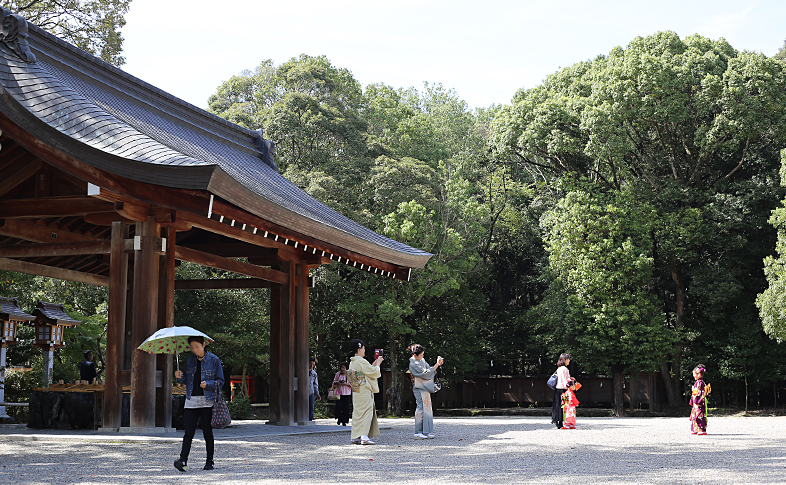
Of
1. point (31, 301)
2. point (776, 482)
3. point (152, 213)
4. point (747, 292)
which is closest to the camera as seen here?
point (776, 482)

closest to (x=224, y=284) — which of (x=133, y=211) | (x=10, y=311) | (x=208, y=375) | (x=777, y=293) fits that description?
(x=133, y=211)

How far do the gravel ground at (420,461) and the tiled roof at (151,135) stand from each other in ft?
9.81

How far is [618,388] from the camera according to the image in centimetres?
2361

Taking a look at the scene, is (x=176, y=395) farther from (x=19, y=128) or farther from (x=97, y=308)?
(x=97, y=308)

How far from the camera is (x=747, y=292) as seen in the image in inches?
1011

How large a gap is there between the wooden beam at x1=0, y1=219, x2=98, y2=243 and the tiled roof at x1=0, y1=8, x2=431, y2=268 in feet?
6.49

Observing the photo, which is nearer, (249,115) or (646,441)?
(646,441)

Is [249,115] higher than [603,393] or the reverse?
higher

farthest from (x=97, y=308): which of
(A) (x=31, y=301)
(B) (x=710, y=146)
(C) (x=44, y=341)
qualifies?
(B) (x=710, y=146)

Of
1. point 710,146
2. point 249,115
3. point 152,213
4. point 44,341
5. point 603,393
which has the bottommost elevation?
point 603,393

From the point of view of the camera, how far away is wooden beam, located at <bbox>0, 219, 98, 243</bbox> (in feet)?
32.5

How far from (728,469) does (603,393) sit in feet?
68.3

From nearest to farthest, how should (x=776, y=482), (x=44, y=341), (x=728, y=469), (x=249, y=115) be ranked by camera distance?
(x=776, y=482) < (x=728, y=469) < (x=44, y=341) < (x=249, y=115)

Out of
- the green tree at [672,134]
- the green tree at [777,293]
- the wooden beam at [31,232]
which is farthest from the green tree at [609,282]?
the wooden beam at [31,232]
